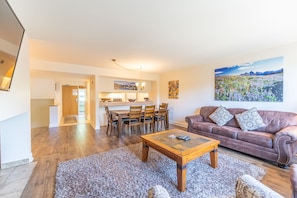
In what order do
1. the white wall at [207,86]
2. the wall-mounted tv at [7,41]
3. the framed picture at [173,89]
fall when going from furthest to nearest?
the framed picture at [173,89] < the white wall at [207,86] < the wall-mounted tv at [7,41]

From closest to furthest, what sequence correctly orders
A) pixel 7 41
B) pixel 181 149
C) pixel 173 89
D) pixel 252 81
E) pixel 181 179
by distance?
1. pixel 7 41
2. pixel 181 179
3. pixel 181 149
4. pixel 252 81
5. pixel 173 89

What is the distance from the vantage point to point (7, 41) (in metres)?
1.36

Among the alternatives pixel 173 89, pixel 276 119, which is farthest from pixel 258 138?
pixel 173 89

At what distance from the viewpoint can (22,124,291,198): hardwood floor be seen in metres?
1.80

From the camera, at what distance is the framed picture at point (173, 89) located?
5.75 metres

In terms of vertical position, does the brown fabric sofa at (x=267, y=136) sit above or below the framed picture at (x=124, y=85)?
below

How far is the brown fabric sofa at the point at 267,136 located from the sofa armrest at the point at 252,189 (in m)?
1.99

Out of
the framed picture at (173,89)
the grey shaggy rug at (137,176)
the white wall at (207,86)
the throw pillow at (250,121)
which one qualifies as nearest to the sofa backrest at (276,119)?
the throw pillow at (250,121)

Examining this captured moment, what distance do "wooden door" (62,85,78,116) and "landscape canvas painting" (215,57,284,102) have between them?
26.9 feet

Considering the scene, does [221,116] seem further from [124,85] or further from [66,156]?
[124,85]

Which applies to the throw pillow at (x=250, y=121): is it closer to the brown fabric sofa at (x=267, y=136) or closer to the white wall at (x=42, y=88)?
the brown fabric sofa at (x=267, y=136)

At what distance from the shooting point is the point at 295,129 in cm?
235

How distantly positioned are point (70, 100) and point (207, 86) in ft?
26.5

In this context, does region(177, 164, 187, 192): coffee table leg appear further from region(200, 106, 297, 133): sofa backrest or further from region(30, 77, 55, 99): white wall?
region(30, 77, 55, 99): white wall
